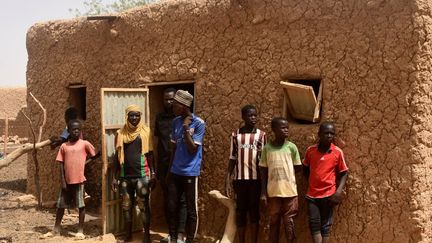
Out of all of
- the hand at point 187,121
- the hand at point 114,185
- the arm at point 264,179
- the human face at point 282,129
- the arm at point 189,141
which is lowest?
the hand at point 114,185

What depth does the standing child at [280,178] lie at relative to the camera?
4.61 m

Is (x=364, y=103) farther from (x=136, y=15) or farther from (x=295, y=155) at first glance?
(x=136, y=15)

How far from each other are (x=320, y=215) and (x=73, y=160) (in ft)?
9.78

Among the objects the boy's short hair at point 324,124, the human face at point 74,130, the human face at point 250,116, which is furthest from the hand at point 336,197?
the human face at point 74,130

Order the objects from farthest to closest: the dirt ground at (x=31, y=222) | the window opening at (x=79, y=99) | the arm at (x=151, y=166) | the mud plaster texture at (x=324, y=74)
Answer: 1. the window opening at (x=79, y=99)
2. the dirt ground at (x=31, y=222)
3. the arm at (x=151, y=166)
4. the mud plaster texture at (x=324, y=74)

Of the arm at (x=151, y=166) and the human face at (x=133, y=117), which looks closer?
the human face at (x=133, y=117)

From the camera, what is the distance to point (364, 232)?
4645mm

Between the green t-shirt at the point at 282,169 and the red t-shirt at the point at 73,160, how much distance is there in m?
2.43

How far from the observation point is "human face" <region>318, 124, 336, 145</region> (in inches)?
177

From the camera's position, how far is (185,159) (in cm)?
506

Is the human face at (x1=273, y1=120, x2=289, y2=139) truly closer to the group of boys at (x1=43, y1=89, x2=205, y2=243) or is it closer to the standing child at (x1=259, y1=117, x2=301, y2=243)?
the standing child at (x1=259, y1=117, x2=301, y2=243)

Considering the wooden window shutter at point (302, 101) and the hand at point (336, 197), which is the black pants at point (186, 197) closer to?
the wooden window shutter at point (302, 101)

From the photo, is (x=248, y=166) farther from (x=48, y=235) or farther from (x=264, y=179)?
(x=48, y=235)

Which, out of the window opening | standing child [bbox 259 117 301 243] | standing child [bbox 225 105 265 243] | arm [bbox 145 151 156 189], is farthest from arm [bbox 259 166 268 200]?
the window opening
